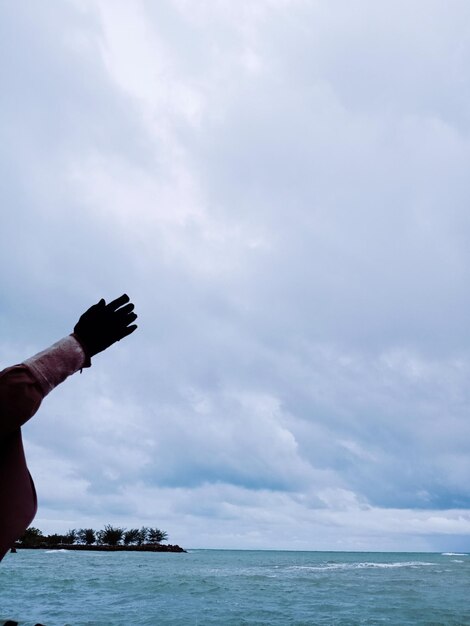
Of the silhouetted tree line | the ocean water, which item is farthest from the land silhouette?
the ocean water

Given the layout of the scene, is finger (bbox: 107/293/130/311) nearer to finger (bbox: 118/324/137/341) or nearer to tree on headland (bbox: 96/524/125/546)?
finger (bbox: 118/324/137/341)

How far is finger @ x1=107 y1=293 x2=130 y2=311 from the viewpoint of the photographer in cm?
308

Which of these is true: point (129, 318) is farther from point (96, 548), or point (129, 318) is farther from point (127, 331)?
point (96, 548)

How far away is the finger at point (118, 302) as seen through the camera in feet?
10.1

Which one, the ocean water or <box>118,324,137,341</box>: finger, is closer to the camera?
<box>118,324,137,341</box>: finger

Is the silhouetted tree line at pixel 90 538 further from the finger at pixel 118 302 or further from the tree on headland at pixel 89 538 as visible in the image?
the finger at pixel 118 302

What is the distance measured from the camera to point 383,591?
3347 cm

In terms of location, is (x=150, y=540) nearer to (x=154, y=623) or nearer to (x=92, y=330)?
(x=154, y=623)

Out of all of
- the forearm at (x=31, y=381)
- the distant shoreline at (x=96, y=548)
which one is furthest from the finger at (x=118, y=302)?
the distant shoreline at (x=96, y=548)

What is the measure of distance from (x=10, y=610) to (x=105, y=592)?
9.22 meters

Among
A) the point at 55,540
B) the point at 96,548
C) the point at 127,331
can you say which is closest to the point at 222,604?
the point at 127,331

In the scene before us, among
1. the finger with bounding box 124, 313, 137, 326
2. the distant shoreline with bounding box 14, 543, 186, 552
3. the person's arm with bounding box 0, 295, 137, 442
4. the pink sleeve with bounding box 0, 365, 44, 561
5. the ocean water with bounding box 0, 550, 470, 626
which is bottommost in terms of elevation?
the ocean water with bounding box 0, 550, 470, 626

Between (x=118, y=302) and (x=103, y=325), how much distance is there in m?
0.16

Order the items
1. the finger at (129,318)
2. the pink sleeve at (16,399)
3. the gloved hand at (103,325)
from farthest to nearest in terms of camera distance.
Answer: the finger at (129,318) → the gloved hand at (103,325) → the pink sleeve at (16,399)
